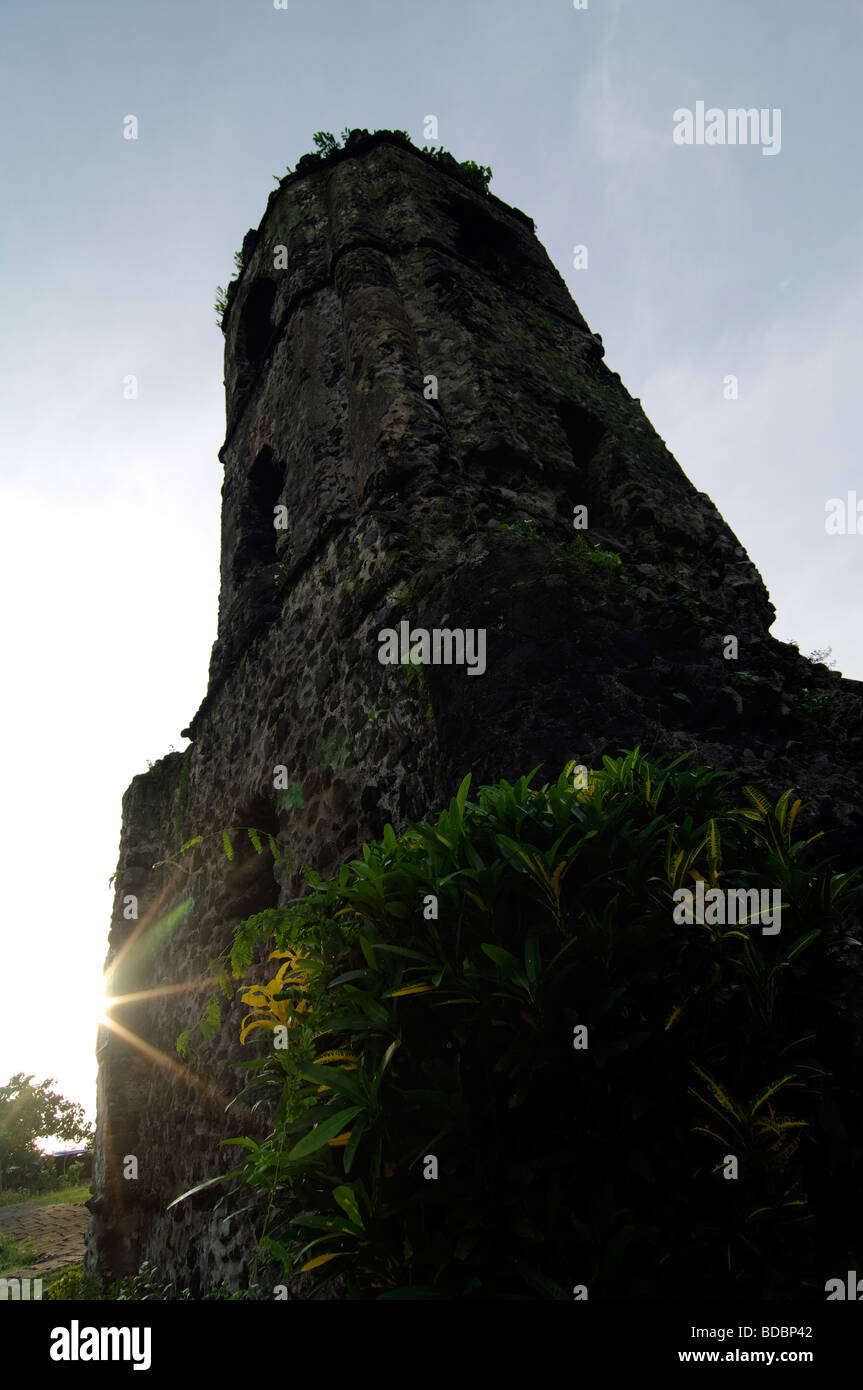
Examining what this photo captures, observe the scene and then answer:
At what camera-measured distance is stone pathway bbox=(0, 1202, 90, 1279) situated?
836cm

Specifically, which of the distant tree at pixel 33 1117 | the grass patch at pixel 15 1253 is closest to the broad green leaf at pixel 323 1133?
the grass patch at pixel 15 1253

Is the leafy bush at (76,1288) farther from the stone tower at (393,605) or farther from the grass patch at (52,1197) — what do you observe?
the grass patch at (52,1197)

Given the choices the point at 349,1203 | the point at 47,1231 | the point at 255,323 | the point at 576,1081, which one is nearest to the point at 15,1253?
the point at 47,1231

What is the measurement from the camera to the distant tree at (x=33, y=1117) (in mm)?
24812

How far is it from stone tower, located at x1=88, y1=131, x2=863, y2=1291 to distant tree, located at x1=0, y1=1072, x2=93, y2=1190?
22588 mm

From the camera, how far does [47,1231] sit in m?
10.7

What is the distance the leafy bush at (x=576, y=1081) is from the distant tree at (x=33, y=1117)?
28.5m

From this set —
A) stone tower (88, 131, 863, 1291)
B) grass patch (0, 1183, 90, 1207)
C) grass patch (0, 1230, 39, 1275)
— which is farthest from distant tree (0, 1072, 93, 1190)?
stone tower (88, 131, 863, 1291)

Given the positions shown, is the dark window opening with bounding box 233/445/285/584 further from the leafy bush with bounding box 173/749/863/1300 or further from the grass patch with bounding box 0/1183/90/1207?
the grass patch with bounding box 0/1183/90/1207

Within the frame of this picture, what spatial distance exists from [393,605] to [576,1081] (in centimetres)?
347

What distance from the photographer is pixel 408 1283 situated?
1424 millimetres
